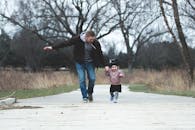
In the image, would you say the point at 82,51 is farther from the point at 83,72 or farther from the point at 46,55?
the point at 46,55

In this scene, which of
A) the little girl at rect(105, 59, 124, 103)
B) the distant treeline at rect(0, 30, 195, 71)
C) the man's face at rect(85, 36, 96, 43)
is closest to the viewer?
the man's face at rect(85, 36, 96, 43)

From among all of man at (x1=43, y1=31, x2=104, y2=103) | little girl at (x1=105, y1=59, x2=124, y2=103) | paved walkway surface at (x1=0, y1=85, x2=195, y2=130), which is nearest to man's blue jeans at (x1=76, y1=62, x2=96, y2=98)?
man at (x1=43, y1=31, x2=104, y2=103)

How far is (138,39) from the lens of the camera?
2591 inches

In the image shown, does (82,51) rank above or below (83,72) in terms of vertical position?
above

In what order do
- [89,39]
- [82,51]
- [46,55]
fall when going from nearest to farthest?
1. [89,39]
2. [82,51]
3. [46,55]

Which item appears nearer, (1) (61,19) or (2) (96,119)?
(2) (96,119)

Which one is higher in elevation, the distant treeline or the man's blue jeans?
the distant treeline

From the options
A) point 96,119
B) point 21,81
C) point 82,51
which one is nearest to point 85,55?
point 82,51

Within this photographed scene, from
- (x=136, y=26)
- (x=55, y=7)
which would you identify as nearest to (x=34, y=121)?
(x=55, y=7)

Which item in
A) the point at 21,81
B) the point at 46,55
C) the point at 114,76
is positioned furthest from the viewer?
the point at 46,55

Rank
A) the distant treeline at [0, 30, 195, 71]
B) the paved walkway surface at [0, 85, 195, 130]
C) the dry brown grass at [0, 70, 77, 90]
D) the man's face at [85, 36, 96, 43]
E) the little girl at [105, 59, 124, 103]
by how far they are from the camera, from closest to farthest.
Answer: the paved walkway surface at [0, 85, 195, 130]
the man's face at [85, 36, 96, 43]
the little girl at [105, 59, 124, 103]
the dry brown grass at [0, 70, 77, 90]
the distant treeline at [0, 30, 195, 71]

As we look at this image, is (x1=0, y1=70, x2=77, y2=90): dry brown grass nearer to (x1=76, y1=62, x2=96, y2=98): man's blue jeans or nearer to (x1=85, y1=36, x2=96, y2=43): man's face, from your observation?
(x1=76, y1=62, x2=96, y2=98): man's blue jeans

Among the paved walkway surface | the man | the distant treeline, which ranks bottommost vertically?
the paved walkway surface

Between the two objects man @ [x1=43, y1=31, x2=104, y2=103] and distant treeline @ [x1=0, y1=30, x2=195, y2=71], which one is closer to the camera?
man @ [x1=43, y1=31, x2=104, y2=103]
